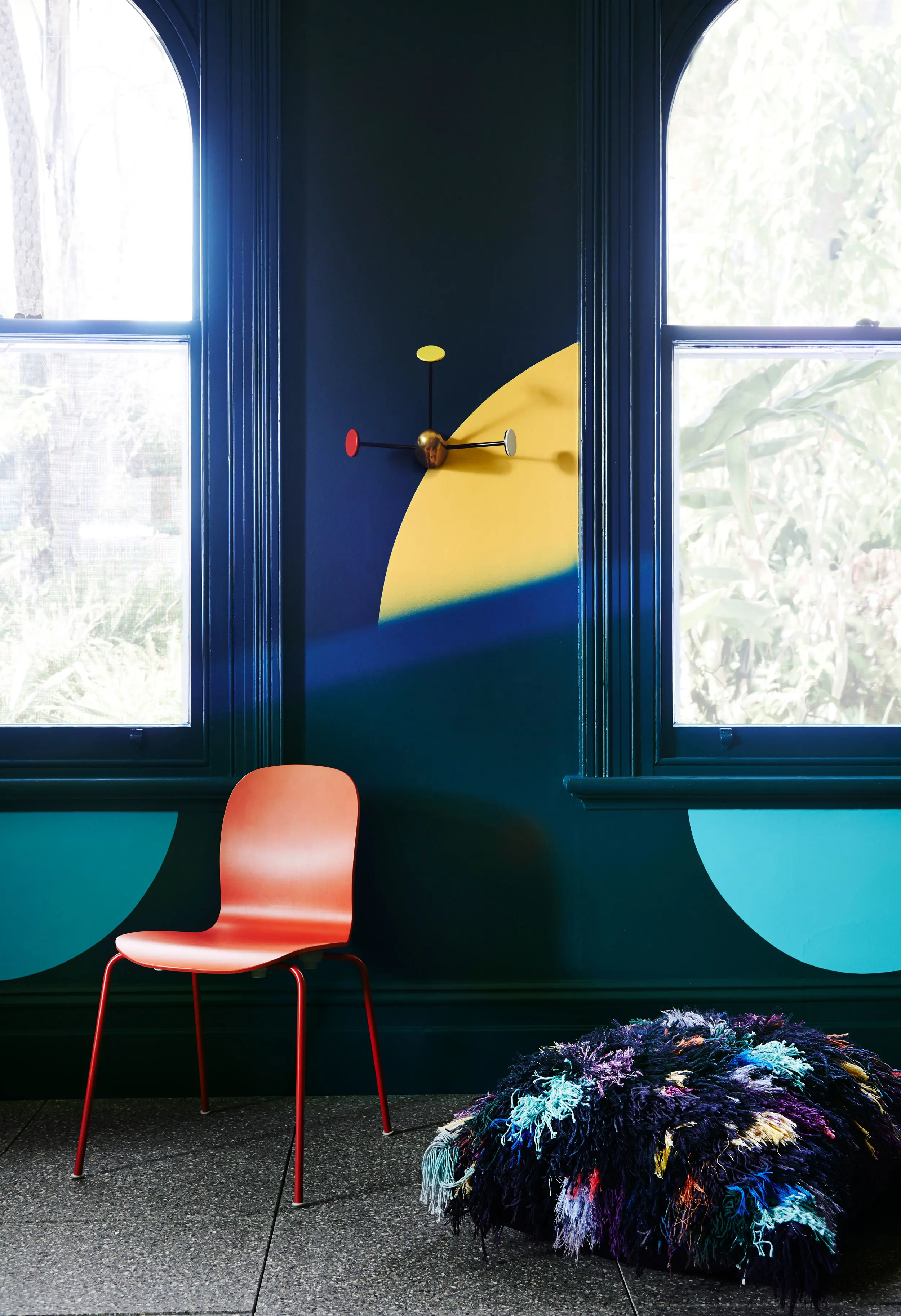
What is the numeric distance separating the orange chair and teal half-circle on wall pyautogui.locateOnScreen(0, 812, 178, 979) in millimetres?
160

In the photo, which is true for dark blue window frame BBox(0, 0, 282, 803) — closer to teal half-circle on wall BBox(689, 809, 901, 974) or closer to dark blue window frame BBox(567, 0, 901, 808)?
dark blue window frame BBox(567, 0, 901, 808)

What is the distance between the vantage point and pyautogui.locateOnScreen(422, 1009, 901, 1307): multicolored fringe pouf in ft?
4.99

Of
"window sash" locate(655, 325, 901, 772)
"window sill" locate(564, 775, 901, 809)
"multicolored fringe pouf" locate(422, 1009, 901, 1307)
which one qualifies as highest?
"window sash" locate(655, 325, 901, 772)

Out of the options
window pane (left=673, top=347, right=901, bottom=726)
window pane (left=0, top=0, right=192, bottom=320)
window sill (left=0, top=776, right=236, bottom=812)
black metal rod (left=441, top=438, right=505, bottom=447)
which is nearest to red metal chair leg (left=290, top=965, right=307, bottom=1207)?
window sill (left=0, top=776, right=236, bottom=812)

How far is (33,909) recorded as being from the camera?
93.0 inches

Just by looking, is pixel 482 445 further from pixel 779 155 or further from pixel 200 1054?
pixel 200 1054

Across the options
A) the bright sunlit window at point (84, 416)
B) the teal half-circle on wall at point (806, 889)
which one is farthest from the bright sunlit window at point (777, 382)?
the bright sunlit window at point (84, 416)

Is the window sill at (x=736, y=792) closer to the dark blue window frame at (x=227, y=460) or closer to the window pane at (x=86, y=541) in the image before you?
the dark blue window frame at (x=227, y=460)

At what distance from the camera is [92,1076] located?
1910mm

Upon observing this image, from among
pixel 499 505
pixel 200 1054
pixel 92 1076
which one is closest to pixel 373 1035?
pixel 200 1054

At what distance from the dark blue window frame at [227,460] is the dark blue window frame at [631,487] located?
0.79 metres

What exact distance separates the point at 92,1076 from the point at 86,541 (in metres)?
1.28

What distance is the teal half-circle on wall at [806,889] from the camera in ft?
7.88

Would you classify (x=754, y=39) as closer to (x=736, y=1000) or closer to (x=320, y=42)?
(x=320, y=42)
